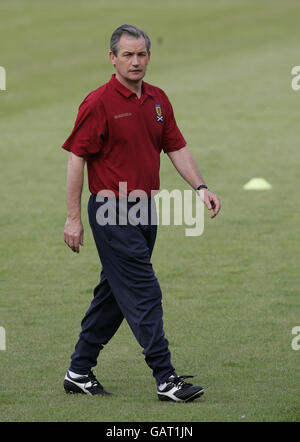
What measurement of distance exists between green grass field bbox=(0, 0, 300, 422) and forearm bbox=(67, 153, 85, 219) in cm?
118

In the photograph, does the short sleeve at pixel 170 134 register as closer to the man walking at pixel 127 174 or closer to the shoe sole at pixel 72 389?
the man walking at pixel 127 174

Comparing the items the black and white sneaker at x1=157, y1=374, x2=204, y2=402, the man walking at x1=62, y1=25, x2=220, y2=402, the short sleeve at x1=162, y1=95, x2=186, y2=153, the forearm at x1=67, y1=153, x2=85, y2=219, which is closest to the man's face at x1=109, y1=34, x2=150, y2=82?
the man walking at x1=62, y1=25, x2=220, y2=402

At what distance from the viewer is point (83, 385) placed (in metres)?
6.73

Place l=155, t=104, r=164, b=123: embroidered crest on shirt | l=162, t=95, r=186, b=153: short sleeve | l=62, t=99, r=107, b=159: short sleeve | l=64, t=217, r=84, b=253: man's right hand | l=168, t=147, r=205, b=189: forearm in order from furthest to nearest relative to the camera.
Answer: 1. l=168, t=147, r=205, b=189: forearm
2. l=162, t=95, r=186, b=153: short sleeve
3. l=155, t=104, r=164, b=123: embroidered crest on shirt
4. l=64, t=217, r=84, b=253: man's right hand
5. l=62, t=99, r=107, b=159: short sleeve

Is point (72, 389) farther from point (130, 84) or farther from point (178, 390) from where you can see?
point (130, 84)

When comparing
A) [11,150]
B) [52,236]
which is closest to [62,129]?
[11,150]

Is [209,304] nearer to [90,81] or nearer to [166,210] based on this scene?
[166,210]

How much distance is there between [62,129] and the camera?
1984 cm

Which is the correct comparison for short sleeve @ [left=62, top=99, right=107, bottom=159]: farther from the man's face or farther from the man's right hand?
the man's right hand

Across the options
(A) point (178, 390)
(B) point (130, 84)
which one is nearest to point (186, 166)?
(B) point (130, 84)

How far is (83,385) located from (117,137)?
158 centimetres

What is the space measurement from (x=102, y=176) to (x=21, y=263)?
4595 millimetres

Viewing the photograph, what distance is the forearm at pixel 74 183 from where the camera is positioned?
21.0 feet

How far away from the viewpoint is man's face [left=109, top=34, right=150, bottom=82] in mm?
6371
